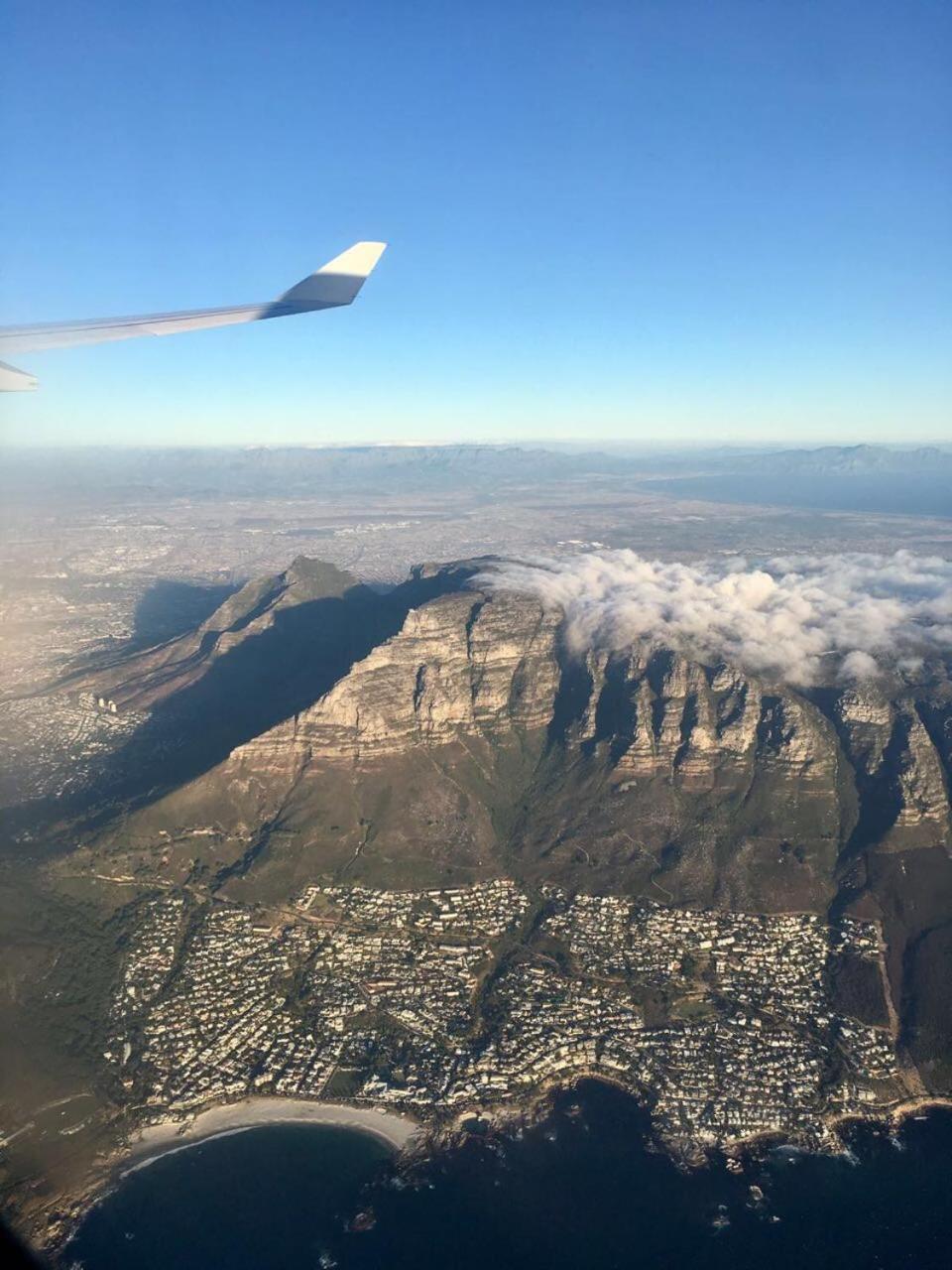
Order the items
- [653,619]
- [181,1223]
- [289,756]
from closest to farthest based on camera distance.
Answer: [181,1223] → [289,756] → [653,619]

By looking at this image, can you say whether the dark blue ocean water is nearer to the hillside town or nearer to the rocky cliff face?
the hillside town

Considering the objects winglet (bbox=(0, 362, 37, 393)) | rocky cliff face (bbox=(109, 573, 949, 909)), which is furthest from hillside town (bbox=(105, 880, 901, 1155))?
winglet (bbox=(0, 362, 37, 393))

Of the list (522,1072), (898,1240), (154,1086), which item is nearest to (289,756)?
(154,1086)

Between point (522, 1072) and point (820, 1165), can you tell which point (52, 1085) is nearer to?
point (522, 1072)

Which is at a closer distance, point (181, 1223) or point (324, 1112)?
point (181, 1223)

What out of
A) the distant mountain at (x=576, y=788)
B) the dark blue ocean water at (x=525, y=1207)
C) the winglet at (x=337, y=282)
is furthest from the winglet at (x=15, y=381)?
the distant mountain at (x=576, y=788)

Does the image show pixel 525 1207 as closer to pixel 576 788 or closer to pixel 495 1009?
pixel 495 1009
